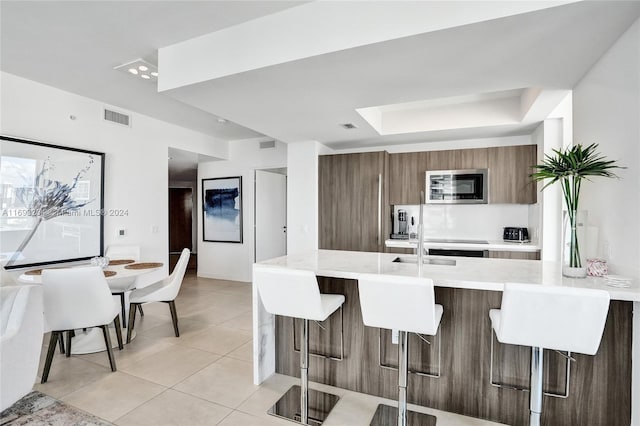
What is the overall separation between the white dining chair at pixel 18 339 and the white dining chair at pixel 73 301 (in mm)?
638

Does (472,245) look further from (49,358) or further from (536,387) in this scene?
(49,358)

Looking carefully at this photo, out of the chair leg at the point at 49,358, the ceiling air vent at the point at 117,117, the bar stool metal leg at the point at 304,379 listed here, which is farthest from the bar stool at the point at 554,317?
the ceiling air vent at the point at 117,117

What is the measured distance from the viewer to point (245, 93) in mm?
2742

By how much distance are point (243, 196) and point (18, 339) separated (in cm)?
453

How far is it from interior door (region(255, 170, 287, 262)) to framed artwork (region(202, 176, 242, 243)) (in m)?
0.38

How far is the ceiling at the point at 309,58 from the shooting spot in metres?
1.85

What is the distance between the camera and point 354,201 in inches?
181

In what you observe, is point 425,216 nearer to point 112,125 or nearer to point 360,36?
point 360,36

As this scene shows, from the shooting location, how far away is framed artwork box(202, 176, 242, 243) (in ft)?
20.3

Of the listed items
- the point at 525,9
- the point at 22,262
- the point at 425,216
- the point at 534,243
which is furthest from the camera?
the point at 425,216

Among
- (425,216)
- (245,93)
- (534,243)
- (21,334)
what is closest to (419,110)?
(425,216)

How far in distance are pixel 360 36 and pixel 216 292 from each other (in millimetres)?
4585

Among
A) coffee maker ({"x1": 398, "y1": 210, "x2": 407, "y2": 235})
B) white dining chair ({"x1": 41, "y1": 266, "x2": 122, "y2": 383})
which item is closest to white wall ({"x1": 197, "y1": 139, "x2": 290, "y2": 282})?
coffee maker ({"x1": 398, "y1": 210, "x2": 407, "y2": 235})

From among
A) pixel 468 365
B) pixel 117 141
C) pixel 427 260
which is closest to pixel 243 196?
pixel 117 141
